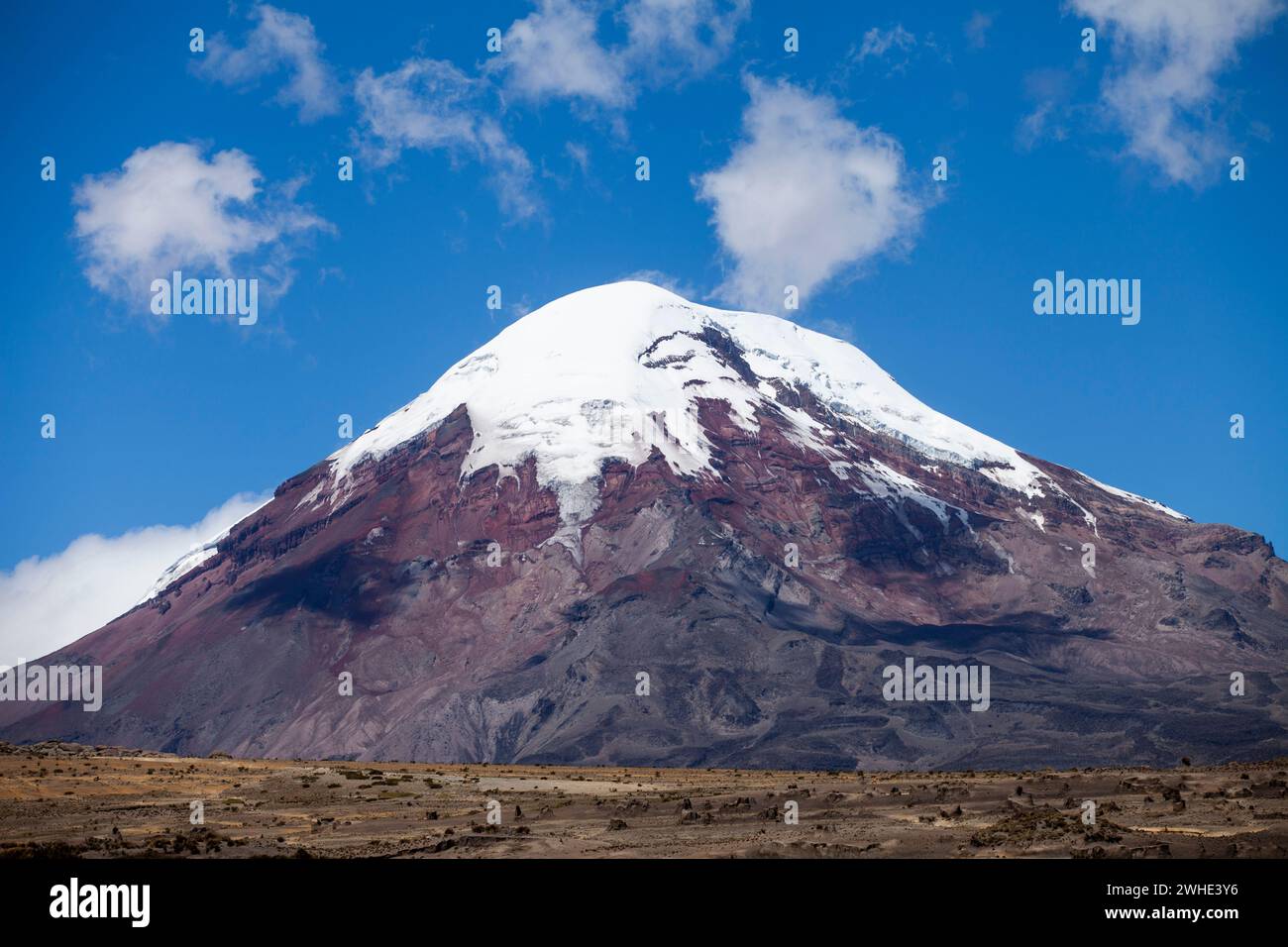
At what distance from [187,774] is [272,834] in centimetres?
2986

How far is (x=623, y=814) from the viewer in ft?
259

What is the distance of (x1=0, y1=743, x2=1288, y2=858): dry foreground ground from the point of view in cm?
6206

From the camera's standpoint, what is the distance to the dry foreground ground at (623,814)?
62.1 metres

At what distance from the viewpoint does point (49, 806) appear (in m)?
82.3
